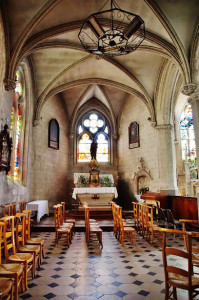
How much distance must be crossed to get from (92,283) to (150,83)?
32.9 ft

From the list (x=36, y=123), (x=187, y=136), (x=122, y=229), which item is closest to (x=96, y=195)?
(x=36, y=123)

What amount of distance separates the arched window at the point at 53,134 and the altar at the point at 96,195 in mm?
3132

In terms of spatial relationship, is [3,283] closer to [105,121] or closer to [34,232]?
[34,232]

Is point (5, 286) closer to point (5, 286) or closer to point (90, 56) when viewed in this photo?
point (5, 286)

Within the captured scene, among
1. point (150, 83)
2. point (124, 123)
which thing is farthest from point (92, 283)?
point (124, 123)

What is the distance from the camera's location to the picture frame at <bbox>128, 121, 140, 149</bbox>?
13500 millimetres

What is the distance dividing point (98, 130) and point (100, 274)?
12292 mm

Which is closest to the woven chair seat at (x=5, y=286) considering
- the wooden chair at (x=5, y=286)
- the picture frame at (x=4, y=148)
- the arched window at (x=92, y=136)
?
the wooden chair at (x=5, y=286)

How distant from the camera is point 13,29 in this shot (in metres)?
7.54

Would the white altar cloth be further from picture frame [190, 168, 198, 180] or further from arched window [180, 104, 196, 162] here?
arched window [180, 104, 196, 162]

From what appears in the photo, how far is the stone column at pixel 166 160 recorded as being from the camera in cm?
1093

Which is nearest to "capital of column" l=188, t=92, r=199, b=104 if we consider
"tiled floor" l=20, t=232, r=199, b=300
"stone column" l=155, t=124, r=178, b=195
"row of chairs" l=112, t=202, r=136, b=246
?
"stone column" l=155, t=124, r=178, b=195

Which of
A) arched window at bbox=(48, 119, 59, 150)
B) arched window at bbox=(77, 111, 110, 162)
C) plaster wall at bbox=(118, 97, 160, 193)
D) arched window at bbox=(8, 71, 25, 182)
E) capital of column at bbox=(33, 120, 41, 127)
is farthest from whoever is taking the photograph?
arched window at bbox=(77, 111, 110, 162)

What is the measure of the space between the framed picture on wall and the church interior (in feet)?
0.21
